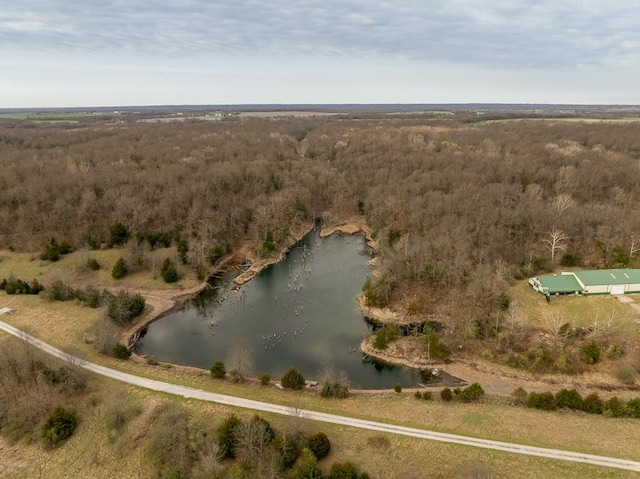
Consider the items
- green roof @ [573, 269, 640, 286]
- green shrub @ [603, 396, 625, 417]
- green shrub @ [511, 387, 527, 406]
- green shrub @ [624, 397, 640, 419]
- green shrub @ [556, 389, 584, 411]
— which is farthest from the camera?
green roof @ [573, 269, 640, 286]

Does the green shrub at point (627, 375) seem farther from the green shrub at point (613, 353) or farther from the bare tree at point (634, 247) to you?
the bare tree at point (634, 247)

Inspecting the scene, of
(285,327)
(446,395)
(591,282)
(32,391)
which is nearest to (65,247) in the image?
(32,391)

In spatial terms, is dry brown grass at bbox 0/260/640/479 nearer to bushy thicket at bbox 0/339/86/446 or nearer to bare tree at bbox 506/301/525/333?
bushy thicket at bbox 0/339/86/446

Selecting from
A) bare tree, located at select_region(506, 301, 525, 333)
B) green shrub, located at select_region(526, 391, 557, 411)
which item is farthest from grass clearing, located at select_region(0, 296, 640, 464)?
bare tree, located at select_region(506, 301, 525, 333)

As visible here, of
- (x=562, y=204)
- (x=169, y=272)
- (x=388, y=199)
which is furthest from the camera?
(x=388, y=199)

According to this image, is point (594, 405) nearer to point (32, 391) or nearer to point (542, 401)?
point (542, 401)

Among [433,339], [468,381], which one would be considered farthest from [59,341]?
[468,381]
